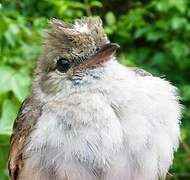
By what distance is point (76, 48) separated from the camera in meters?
3.62

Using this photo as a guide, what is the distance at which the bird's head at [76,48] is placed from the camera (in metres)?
3.58

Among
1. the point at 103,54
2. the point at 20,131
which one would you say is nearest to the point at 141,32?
the point at 20,131

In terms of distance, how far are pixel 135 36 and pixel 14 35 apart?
3224mm

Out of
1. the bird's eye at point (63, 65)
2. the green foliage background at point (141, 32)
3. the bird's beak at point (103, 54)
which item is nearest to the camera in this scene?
the bird's beak at point (103, 54)

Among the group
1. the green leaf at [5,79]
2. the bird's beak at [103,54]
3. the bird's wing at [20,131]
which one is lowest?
the bird's wing at [20,131]

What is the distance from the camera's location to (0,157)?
403 centimetres

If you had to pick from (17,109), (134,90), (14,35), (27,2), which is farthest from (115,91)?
(27,2)

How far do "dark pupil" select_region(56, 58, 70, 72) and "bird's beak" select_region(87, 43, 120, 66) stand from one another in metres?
0.15

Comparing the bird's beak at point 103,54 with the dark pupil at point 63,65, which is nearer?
the bird's beak at point 103,54

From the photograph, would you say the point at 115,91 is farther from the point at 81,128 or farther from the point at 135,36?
the point at 135,36

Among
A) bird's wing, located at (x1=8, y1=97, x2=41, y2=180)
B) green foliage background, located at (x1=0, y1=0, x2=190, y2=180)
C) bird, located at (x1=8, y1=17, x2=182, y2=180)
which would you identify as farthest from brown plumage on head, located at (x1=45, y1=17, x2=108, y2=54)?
green foliage background, located at (x1=0, y1=0, x2=190, y2=180)

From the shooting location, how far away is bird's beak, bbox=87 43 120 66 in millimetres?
3518

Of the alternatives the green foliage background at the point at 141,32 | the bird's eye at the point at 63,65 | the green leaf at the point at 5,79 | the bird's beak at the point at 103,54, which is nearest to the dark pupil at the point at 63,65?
the bird's eye at the point at 63,65

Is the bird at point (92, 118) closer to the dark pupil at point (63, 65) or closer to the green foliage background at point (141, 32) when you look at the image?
the dark pupil at point (63, 65)
